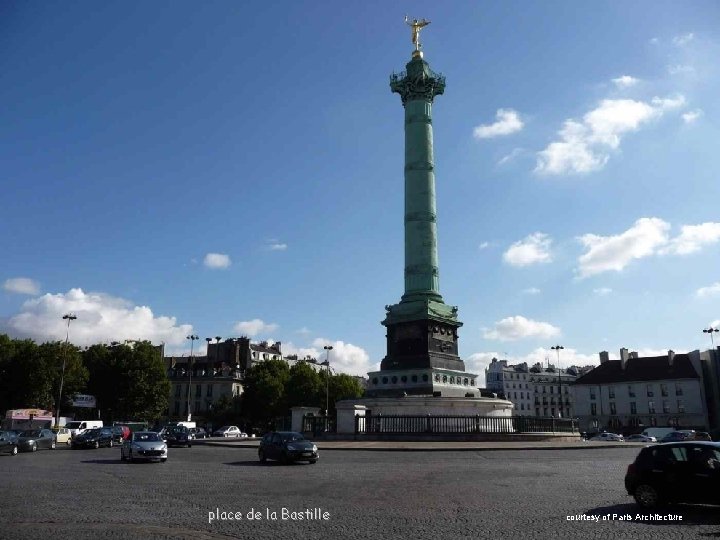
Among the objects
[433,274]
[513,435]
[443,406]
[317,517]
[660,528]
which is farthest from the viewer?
[433,274]

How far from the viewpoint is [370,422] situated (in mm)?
38375

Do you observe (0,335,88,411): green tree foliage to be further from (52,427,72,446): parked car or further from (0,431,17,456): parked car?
(0,431,17,456): parked car

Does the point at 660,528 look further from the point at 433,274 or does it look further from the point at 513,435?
the point at 433,274

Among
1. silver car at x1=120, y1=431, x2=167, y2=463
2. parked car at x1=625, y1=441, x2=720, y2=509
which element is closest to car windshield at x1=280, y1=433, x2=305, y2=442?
silver car at x1=120, y1=431, x2=167, y2=463

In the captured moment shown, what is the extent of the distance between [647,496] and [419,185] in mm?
40861

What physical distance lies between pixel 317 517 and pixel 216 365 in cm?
10033

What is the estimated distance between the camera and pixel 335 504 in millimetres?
12336

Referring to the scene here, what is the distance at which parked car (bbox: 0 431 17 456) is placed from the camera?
100.0ft

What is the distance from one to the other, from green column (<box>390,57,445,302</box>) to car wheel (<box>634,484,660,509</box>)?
3649cm

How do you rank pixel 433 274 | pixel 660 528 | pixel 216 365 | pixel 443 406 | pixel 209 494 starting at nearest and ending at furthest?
pixel 660 528 → pixel 209 494 → pixel 443 406 → pixel 433 274 → pixel 216 365

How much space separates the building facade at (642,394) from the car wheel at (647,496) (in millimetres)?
81171

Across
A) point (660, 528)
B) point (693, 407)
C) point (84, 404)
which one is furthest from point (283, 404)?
point (660, 528)

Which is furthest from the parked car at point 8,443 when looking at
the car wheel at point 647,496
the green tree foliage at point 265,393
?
the green tree foliage at point 265,393

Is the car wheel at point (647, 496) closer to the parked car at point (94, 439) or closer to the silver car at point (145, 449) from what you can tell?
the silver car at point (145, 449)
